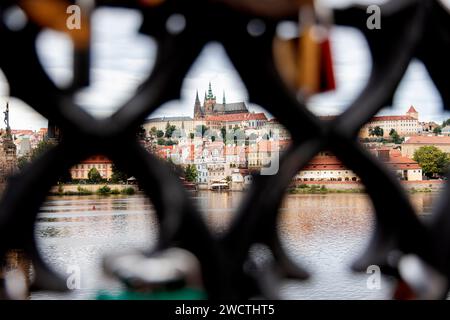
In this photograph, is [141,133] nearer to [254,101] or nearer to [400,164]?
[254,101]

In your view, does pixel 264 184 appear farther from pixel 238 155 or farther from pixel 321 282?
pixel 321 282

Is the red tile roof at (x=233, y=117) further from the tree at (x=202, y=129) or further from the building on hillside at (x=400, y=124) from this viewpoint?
the building on hillside at (x=400, y=124)

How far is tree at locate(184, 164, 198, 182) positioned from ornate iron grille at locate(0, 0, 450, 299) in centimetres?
4

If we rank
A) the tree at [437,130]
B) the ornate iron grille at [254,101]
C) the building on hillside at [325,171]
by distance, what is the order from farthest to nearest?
the tree at [437,130] → the building on hillside at [325,171] → the ornate iron grille at [254,101]

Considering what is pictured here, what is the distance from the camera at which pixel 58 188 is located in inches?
20.7

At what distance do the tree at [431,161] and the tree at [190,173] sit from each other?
0.31 metres

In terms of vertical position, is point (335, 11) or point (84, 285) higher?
point (335, 11)

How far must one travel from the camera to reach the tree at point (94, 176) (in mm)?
560

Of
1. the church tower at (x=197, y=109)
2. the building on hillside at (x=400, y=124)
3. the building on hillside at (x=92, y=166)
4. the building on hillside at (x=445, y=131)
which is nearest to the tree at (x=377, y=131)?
the building on hillside at (x=400, y=124)

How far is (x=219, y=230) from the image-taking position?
1.90 ft

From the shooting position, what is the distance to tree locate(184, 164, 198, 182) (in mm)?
585

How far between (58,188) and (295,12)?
33 cm

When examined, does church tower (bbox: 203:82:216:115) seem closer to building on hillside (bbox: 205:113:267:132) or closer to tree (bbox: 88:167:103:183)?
building on hillside (bbox: 205:113:267:132)
